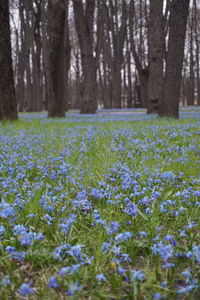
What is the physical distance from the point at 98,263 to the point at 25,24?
27.4m

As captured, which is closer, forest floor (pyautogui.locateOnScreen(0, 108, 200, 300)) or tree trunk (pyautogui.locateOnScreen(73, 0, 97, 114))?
forest floor (pyautogui.locateOnScreen(0, 108, 200, 300))

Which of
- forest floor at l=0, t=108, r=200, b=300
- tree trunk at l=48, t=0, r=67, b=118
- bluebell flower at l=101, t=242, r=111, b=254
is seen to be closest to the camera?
forest floor at l=0, t=108, r=200, b=300

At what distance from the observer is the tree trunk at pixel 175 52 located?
32.8 feet

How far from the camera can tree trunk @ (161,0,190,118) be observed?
32.8 feet

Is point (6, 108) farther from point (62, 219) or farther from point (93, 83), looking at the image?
point (62, 219)

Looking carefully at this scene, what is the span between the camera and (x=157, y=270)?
1.55 m

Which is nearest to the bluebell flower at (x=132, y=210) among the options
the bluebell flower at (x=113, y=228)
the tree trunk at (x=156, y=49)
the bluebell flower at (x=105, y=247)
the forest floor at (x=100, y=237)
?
the forest floor at (x=100, y=237)

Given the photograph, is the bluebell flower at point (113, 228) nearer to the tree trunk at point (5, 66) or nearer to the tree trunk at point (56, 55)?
the tree trunk at point (5, 66)

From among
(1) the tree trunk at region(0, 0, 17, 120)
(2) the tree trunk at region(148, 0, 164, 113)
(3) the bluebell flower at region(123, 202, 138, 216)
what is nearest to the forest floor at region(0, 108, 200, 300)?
(3) the bluebell flower at region(123, 202, 138, 216)

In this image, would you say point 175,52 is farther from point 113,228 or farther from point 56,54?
point 113,228

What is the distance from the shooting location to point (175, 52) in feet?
33.7

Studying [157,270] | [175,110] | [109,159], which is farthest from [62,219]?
[175,110]

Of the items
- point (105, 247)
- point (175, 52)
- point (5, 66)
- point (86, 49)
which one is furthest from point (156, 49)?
point (105, 247)

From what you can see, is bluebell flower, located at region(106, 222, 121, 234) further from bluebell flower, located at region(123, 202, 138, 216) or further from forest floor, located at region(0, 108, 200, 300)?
bluebell flower, located at region(123, 202, 138, 216)
